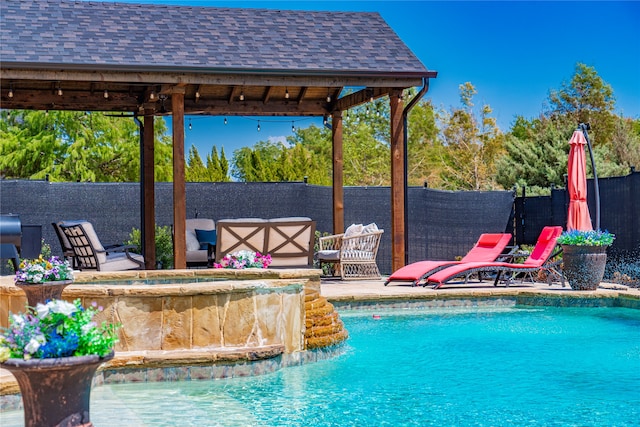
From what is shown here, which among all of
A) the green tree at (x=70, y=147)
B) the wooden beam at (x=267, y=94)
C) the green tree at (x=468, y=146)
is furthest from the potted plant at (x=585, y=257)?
the green tree at (x=468, y=146)

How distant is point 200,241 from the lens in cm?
1301

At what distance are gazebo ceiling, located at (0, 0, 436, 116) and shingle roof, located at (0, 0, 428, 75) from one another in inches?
0.6

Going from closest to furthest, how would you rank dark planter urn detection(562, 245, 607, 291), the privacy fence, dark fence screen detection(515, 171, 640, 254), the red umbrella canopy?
dark planter urn detection(562, 245, 607, 291) → the red umbrella canopy → dark fence screen detection(515, 171, 640, 254) → the privacy fence

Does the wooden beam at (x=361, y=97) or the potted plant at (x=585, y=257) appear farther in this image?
the wooden beam at (x=361, y=97)

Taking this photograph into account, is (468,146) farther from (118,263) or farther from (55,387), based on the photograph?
(55,387)

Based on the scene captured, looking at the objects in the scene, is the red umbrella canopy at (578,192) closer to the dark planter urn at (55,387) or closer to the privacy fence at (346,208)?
the privacy fence at (346,208)

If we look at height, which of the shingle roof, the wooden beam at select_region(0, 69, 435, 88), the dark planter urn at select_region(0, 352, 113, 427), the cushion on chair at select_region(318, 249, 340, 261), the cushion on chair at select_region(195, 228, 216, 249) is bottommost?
the dark planter urn at select_region(0, 352, 113, 427)

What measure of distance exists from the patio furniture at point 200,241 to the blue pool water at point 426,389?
4.91 meters

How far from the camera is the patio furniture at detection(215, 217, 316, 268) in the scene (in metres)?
10.2

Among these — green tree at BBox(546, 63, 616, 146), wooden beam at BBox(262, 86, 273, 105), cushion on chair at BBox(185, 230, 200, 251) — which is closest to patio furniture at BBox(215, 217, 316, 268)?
cushion on chair at BBox(185, 230, 200, 251)

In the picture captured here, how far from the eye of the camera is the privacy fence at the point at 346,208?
12.8 m

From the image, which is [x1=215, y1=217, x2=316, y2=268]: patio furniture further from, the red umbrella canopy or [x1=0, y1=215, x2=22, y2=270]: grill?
the red umbrella canopy

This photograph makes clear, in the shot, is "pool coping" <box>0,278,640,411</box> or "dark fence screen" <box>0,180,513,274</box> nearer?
"pool coping" <box>0,278,640,411</box>

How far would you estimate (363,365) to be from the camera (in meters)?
6.11
